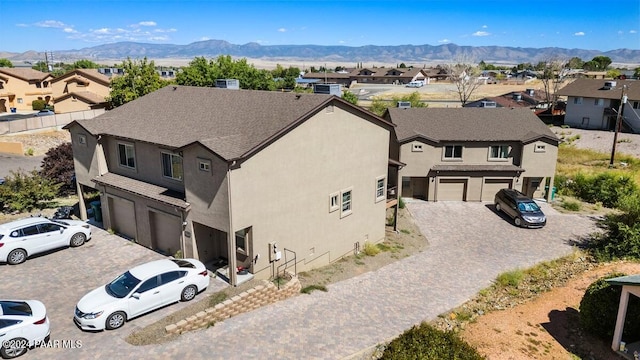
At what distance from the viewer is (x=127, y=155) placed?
931 inches

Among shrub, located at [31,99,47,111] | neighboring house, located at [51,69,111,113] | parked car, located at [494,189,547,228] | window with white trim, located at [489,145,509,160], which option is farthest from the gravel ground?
shrub, located at [31,99,47,111]

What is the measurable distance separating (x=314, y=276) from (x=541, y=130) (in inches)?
918

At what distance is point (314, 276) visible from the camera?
21.6 meters

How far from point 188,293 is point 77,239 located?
8547 mm

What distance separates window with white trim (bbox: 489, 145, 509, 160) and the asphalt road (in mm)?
37640

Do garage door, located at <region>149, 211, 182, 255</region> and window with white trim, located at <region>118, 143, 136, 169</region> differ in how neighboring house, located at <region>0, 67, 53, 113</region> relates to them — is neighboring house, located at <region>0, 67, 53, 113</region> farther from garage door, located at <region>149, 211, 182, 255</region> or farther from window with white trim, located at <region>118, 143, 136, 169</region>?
garage door, located at <region>149, 211, 182, 255</region>

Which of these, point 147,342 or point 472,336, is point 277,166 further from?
point 472,336

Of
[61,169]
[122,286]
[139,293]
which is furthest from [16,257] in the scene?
[61,169]

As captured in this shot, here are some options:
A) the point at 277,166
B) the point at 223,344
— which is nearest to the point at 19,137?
the point at 277,166

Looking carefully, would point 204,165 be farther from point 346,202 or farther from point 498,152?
point 498,152

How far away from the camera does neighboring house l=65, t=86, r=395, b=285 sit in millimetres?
18516

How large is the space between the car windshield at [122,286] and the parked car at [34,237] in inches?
275

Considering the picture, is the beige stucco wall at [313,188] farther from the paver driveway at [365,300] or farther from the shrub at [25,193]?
the shrub at [25,193]

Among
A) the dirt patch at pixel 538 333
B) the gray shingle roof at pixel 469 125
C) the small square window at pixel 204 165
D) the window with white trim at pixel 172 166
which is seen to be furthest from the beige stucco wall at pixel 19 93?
the dirt patch at pixel 538 333
